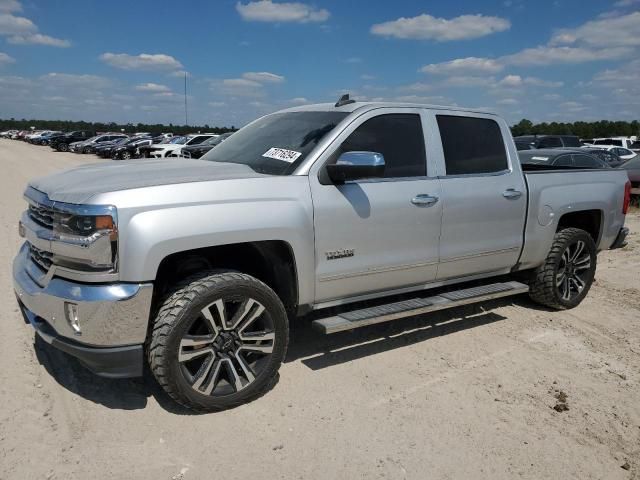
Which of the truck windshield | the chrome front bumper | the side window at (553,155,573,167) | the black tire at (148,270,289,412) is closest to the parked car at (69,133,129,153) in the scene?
the side window at (553,155,573,167)

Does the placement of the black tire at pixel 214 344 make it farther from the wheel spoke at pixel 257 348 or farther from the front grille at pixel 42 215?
the front grille at pixel 42 215

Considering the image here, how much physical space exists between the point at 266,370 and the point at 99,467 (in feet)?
3.68

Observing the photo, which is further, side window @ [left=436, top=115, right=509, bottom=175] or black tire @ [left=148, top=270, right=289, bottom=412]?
side window @ [left=436, top=115, right=509, bottom=175]

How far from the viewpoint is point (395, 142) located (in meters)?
4.11

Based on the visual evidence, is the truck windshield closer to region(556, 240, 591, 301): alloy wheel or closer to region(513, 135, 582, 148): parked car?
region(556, 240, 591, 301): alloy wheel

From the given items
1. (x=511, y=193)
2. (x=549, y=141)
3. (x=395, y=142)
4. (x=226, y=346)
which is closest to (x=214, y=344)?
(x=226, y=346)

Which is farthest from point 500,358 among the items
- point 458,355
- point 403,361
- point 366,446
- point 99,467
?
point 99,467

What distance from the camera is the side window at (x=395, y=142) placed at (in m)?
3.94

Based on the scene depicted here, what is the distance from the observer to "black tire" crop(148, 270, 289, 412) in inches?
122

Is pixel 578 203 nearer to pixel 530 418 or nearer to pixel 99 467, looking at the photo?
pixel 530 418

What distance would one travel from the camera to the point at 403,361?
414 cm

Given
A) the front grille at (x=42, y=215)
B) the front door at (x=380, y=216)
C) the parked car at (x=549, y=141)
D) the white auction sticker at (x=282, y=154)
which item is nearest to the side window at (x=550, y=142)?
the parked car at (x=549, y=141)

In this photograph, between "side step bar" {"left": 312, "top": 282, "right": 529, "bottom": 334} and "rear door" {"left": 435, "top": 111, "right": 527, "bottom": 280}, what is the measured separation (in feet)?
0.59

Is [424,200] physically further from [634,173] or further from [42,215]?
[634,173]
